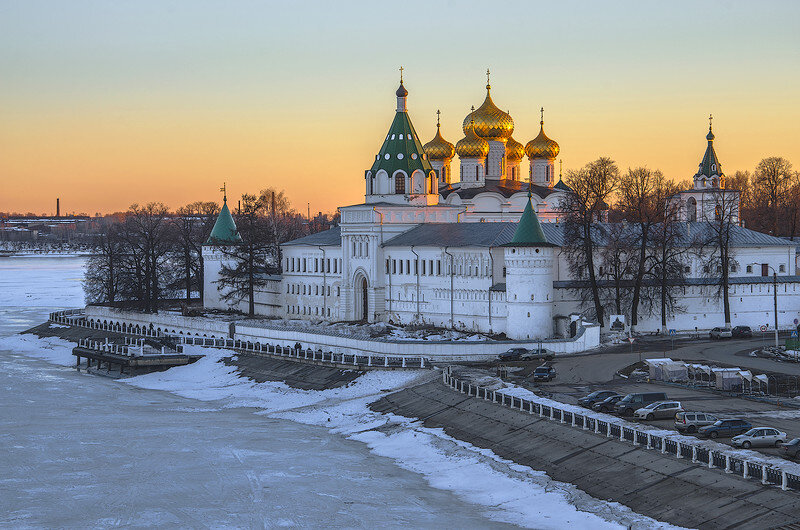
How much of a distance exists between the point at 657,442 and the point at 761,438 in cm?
282

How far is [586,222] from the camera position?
6094cm

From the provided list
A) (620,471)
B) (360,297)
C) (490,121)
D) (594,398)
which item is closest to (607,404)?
(594,398)

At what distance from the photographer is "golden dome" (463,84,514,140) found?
83312mm

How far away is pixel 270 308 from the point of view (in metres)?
81.8

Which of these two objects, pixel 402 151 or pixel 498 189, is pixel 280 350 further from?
pixel 498 189

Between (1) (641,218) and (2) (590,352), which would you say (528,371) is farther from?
(1) (641,218)

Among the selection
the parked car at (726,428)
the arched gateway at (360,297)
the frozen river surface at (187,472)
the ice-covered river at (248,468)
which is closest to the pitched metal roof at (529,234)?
the ice-covered river at (248,468)

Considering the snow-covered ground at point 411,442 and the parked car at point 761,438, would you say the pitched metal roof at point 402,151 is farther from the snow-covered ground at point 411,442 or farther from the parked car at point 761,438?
the parked car at point 761,438

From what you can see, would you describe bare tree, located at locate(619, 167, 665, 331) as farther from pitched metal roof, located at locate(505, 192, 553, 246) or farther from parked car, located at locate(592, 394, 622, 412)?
parked car, located at locate(592, 394, 622, 412)

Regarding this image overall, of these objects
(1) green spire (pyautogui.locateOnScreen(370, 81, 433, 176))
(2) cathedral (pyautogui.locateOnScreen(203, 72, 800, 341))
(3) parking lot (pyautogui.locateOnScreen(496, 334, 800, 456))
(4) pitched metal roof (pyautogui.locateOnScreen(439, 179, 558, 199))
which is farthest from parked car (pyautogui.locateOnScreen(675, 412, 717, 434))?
(4) pitched metal roof (pyautogui.locateOnScreen(439, 179, 558, 199))

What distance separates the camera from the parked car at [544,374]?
46656 millimetres

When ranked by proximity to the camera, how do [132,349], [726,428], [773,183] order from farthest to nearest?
[773,183] < [132,349] < [726,428]

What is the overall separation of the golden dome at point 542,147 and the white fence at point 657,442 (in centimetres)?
4420

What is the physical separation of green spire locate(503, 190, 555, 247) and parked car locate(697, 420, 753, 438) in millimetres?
23953
